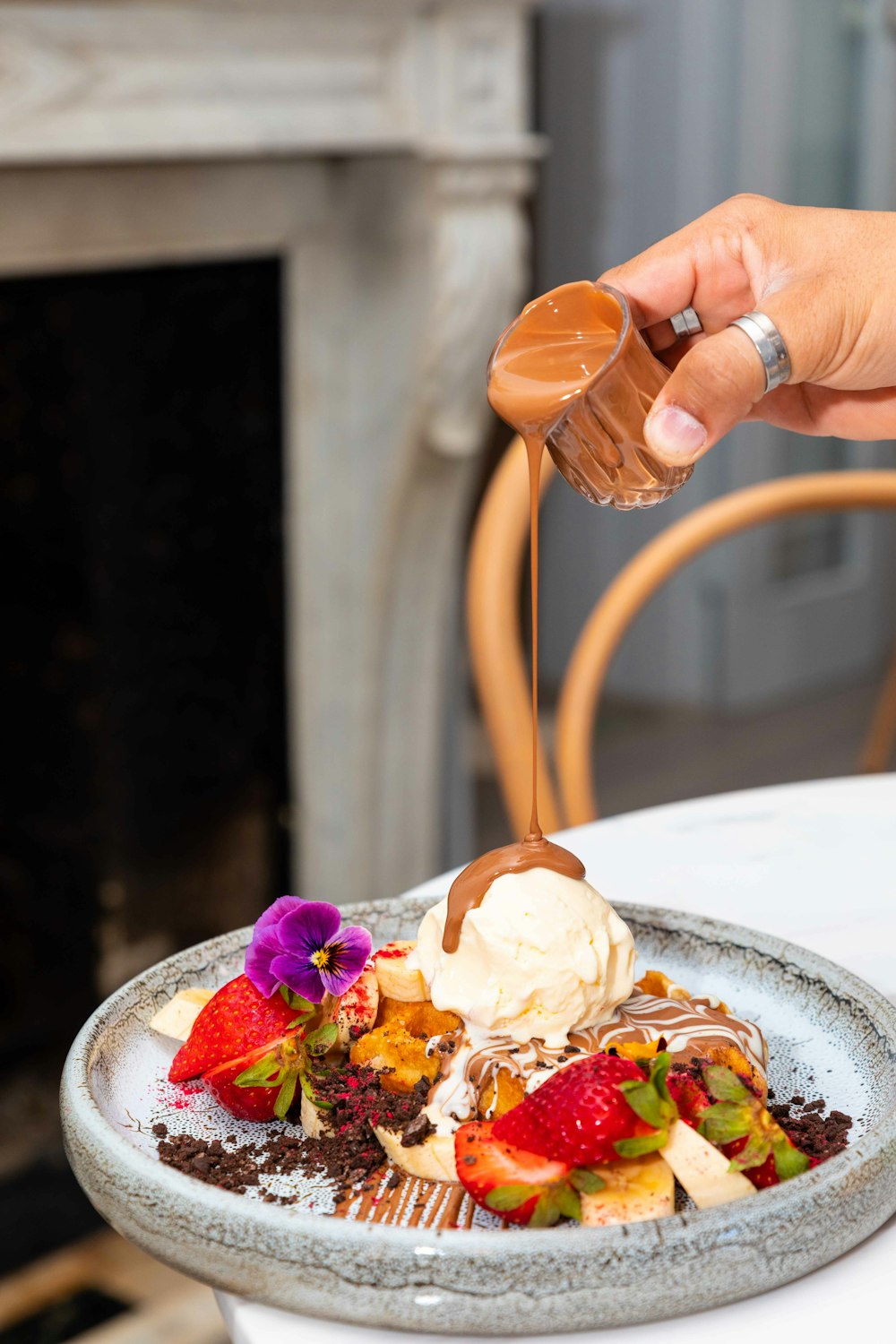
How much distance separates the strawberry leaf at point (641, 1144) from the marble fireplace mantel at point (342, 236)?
5.20ft

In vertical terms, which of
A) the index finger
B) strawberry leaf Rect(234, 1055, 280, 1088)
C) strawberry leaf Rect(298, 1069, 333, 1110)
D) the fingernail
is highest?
the index finger

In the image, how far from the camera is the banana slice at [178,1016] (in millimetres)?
735

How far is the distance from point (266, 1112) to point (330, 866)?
1.91m

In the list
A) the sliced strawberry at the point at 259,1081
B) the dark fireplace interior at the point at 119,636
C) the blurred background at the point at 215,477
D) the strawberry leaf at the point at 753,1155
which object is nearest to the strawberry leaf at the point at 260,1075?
the sliced strawberry at the point at 259,1081

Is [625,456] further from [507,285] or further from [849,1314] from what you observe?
[507,285]

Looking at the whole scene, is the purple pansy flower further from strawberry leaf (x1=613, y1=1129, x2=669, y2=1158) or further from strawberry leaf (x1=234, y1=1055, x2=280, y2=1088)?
strawberry leaf (x1=613, y1=1129, x2=669, y2=1158)

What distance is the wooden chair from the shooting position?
52.6 inches

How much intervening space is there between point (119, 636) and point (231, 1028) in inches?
66.6

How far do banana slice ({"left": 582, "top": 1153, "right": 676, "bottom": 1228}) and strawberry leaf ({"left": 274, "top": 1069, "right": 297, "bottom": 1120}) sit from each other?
16 cm

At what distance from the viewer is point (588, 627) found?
1.39 m

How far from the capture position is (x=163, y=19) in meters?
1.96

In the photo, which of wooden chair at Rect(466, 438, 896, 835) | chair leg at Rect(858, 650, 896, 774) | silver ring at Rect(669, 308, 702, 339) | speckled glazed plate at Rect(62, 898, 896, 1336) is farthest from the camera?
chair leg at Rect(858, 650, 896, 774)

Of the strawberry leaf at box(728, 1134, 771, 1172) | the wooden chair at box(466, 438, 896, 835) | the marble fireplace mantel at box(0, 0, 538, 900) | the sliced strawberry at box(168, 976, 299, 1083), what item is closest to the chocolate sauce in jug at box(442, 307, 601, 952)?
the sliced strawberry at box(168, 976, 299, 1083)

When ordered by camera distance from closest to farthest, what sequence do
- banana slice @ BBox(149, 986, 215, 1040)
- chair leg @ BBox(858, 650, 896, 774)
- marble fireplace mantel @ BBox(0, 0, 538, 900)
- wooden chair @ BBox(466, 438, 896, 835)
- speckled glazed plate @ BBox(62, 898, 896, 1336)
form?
speckled glazed plate @ BBox(62, 898, 896, 1336) → banana slice @ BBox(149, 986, 215, 1040) → wooden chair @ BBox(466, 438, 896, 835) → chair leg @ BBox(858, 650, 896, 774) → marble fireplace mantel @ BBox(0, 0, 538, 900)
